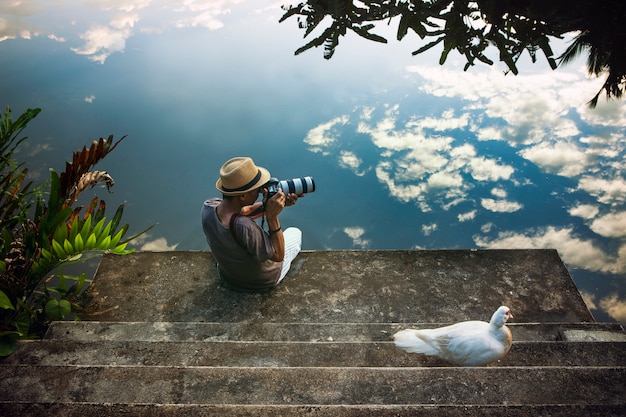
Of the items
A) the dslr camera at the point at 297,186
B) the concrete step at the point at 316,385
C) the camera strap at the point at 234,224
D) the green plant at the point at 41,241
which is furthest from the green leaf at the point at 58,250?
the dslr camera at the point at 297,186

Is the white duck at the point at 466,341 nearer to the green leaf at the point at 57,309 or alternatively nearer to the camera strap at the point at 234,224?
the camera strap at the point at 234,224

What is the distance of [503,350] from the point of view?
2438mm

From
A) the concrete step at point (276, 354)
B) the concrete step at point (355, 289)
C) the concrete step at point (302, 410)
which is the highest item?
the concrete step at point (302, 410)

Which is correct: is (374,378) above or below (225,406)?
below

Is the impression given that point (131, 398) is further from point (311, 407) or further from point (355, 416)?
point (355, 416)

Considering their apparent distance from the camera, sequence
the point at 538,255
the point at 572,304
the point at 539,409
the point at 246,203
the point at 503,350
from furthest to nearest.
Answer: the point at 538,255 < the point at 572,304 < the point at 246,203 < the point at 503,350 < the point at 539,409

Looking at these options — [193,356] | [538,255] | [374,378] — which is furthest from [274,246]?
[538,255]

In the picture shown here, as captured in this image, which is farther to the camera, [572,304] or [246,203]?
[572,304]

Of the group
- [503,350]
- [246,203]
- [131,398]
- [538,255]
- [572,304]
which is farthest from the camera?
[538,255]

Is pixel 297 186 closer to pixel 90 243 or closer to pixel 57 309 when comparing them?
pixel 90 243

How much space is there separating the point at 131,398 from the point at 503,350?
1796 millimetres

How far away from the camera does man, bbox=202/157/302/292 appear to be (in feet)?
8.84

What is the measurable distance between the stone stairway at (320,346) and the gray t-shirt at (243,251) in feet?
0.50

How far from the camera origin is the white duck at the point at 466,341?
2439 mm
